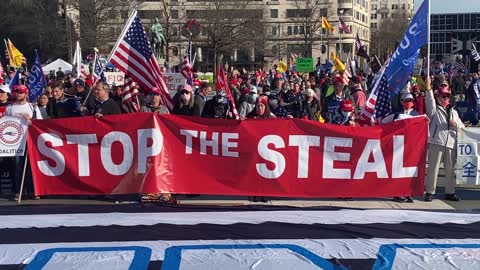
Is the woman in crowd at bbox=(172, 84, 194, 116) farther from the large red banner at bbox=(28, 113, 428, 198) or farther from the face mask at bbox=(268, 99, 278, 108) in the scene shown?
the face mask at bbox=(268, 99, 278, 108)

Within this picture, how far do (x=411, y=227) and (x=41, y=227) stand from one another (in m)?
3.69

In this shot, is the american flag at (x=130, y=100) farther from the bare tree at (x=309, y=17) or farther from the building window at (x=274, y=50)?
the building window at (x=274, y=50)

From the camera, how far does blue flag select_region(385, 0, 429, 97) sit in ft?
31.2

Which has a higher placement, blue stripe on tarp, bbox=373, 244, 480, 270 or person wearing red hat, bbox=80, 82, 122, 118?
person wearing red hat, bbox=80, 82, 122, 118

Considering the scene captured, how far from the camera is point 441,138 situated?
30.9 feet

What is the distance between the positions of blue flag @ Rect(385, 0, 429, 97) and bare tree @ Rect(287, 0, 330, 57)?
70.3 meters

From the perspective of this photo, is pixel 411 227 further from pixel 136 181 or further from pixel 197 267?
pixel 136 181

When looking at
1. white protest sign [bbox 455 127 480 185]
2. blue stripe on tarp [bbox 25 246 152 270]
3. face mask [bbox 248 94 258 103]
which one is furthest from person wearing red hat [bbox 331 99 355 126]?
blue stripe on tarp [bbox 25 246 152 270]

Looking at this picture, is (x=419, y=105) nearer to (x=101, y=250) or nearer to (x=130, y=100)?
(x=130, y=100)

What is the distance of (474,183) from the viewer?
31.3ft

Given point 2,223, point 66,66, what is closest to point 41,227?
point 2,223

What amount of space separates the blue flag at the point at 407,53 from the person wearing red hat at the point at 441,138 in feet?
1.25

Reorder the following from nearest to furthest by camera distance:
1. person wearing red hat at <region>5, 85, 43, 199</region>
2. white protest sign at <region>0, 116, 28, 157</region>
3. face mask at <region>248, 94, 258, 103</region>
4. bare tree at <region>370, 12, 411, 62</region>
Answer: white protest sign at <region>0, 116, 28, 157</region> → person wearing red hat at <region>5, 85, 43, 199</region> → face mask at <region>248, 94, 258, 103</region> → bare tree at <region>370, 12, 411, 62</region>

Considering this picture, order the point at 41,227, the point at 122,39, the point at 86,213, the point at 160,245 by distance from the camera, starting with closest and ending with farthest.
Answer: the point at 160,245 < the point at 41,227 < the point at 86,213 < the point at 122,39
